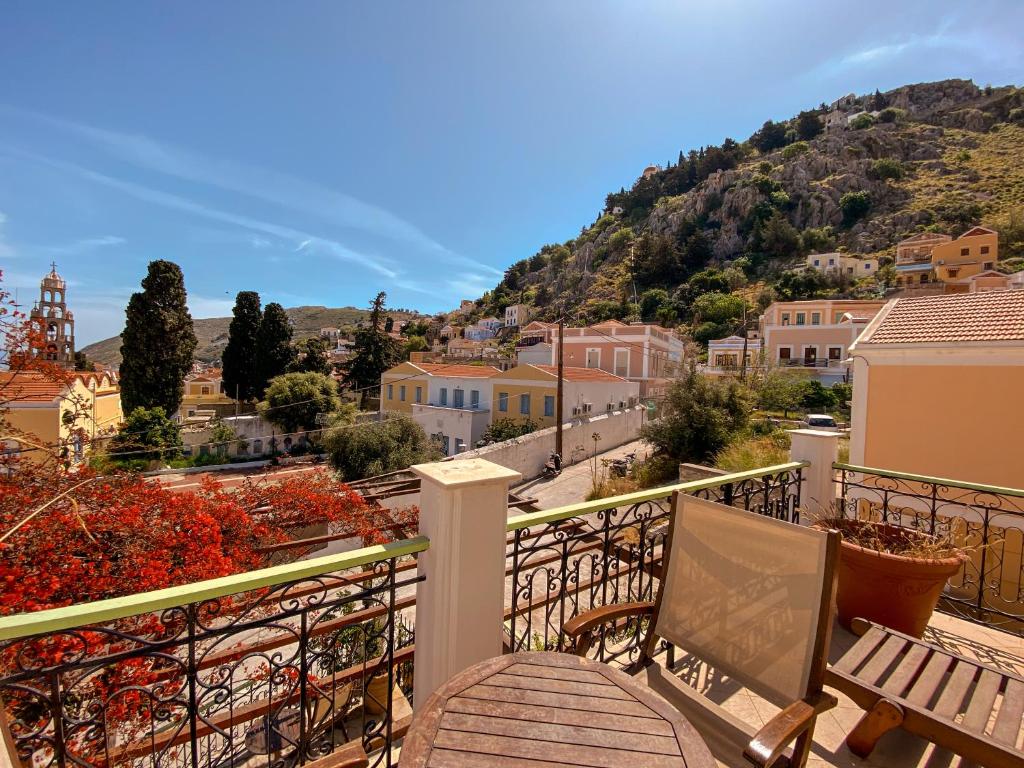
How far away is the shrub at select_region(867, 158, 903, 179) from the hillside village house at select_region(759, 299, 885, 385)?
31.2 m

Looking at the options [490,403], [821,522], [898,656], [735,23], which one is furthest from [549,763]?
[490,403]

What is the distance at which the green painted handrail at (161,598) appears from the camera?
1078 mm

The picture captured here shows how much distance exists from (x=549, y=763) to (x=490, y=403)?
20714mm

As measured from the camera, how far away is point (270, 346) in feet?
98.0

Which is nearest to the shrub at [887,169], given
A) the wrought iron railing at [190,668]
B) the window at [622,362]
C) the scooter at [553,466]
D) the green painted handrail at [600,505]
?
the window at [622,362]

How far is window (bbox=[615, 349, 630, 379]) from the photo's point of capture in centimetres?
2833

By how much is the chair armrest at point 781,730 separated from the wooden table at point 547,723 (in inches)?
8.2

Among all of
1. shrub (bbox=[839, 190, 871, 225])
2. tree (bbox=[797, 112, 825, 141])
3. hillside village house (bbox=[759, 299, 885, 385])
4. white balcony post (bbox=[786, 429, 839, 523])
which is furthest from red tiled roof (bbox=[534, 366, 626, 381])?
tree (bbox=[797, 112, 825, 141])

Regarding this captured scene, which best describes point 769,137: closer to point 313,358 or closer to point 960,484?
point 313,358

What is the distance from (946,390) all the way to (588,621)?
7.64 metres

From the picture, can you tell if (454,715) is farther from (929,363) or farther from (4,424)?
(929,363)

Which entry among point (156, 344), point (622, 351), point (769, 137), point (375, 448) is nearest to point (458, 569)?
point (375, 448)

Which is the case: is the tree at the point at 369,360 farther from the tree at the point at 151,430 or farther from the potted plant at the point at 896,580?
the potted plant at the point at 896,580

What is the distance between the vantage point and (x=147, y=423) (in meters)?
20.0
